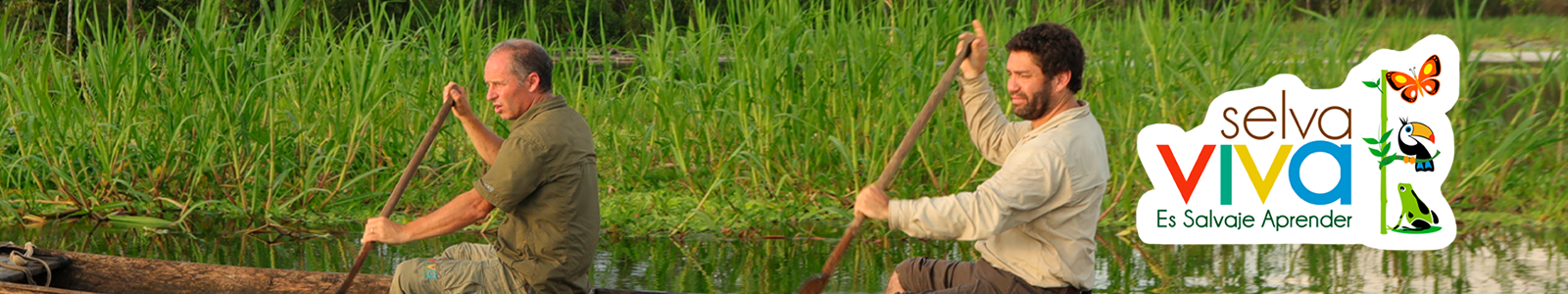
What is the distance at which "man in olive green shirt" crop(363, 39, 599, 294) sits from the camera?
10.7ft

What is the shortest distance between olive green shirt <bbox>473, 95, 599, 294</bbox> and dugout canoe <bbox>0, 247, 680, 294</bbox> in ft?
3.42

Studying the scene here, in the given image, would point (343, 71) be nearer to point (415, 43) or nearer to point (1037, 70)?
point (415, 43)

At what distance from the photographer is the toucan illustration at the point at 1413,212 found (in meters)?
6.32

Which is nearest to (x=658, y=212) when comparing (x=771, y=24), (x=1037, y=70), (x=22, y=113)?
(x=771, y=24)

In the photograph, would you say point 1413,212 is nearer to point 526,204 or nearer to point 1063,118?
point 1063,118

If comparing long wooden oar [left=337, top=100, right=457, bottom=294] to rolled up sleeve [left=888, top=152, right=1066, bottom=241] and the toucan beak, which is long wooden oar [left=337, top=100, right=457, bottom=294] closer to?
rolled up sleeve [left=888, top=152, right=1066, bottom=241]

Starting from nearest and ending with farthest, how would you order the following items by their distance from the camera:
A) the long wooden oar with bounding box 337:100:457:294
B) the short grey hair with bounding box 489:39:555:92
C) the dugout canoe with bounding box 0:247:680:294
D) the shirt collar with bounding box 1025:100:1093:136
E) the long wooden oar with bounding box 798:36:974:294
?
the shirt collar with bounding box 1025:100:1093:136 → the long wooden oar with bounding box 798:36:974:294 → the short grey hair with bounding box 489:39:555:92 → the long wooden oar with bounding box 337:100:457:294 → the dugout canoe with bounding box 0:247:680:294

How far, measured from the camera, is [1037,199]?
9.40 feet

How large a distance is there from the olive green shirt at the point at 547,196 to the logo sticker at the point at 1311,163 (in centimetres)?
345

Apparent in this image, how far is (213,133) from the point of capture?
6.56 m

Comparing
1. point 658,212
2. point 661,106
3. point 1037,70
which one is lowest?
point 658,212

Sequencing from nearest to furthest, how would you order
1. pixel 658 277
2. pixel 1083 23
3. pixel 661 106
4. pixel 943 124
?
pixel 658 277
pixel 943 124
pixel 661 106
pixel 1083 23

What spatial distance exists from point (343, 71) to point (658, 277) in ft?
8.47

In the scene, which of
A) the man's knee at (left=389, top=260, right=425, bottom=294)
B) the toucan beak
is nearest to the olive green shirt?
the man's knee at (left=389, top=260, right=425, bottom=294)
